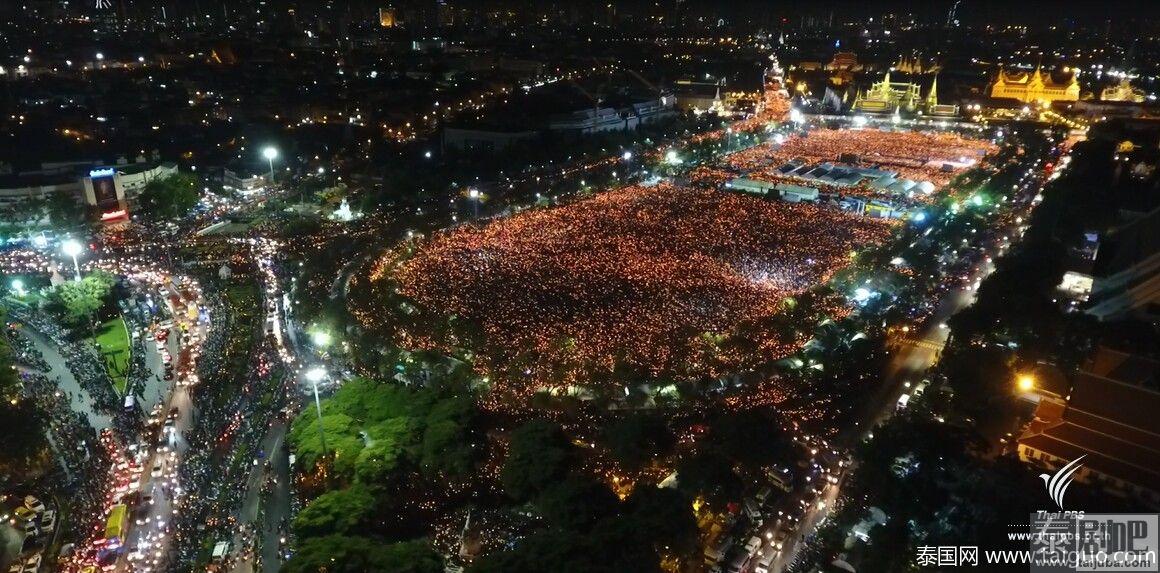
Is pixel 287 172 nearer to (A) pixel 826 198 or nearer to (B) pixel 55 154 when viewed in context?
(B) pixel 55 154

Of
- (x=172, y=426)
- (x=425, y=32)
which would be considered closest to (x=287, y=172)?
(x=172, y=426)

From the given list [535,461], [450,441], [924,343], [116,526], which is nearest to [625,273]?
[924,343]

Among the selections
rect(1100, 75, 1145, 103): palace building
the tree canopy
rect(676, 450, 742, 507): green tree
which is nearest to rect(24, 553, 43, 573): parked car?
the tree canopy

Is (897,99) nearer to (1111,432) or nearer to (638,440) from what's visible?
(1111,432)

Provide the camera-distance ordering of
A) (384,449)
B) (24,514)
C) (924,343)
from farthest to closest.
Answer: (924,343) < (384,449) < (24,514)

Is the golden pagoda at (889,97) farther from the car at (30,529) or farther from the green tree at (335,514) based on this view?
the car at (30,529)
